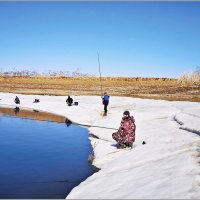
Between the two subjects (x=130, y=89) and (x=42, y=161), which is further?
(x=130, y=89)

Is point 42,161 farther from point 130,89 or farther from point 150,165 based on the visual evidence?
point 130,89

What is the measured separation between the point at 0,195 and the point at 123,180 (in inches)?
150

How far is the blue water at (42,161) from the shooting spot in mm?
10945

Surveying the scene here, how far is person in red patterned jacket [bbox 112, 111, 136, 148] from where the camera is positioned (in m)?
14.7

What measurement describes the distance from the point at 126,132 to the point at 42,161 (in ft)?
12.7

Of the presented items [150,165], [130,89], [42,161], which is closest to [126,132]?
[150,165]

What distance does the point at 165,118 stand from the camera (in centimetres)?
2322

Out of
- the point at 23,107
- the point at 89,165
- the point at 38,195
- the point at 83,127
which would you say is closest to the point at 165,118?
the point at 83,127

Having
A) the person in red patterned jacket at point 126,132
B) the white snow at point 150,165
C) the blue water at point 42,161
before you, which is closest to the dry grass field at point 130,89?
the white snow at point 150,165

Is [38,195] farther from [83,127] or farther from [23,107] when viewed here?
[23,107]

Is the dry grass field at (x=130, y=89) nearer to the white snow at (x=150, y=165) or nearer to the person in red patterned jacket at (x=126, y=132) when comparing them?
the white snow at (x=150, y=165)

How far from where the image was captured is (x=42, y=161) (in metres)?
14.6

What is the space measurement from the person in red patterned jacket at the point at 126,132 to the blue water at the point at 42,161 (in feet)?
5.91

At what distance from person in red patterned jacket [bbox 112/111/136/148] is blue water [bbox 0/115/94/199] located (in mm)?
1802
